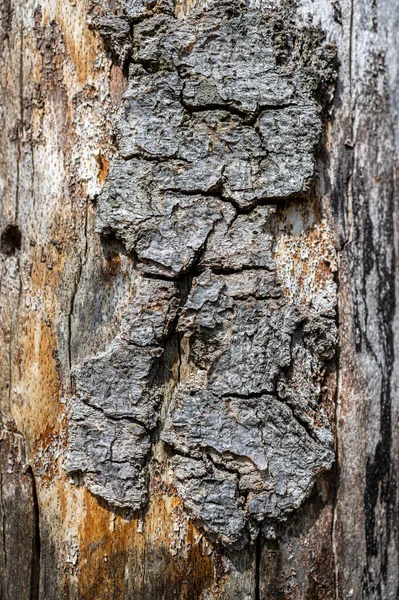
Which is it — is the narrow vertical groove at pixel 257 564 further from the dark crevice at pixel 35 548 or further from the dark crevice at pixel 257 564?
the dark crevice at pixel 35 548

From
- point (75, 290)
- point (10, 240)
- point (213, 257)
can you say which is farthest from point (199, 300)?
point (10, 240)

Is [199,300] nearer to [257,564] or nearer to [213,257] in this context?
[213,257]

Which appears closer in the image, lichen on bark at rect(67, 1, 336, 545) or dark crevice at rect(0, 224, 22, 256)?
lichen on bark at rect(67, 1, 336, 545)

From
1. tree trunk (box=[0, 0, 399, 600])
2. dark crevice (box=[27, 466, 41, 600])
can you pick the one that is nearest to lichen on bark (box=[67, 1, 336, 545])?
tree trunk (box=[0, 0, 399, 600])

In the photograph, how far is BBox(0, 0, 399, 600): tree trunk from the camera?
1230 millimetres

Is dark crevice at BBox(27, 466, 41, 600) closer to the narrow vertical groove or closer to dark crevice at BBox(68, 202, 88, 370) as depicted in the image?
dark crevice at BBox(68, 202, 88, 370)

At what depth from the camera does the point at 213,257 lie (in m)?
1.25

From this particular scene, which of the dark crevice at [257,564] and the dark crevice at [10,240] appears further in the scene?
the dark crevice at [10,240]

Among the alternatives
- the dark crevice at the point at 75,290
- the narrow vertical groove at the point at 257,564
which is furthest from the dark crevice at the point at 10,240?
the narrow vertical groove at the point at 257,564

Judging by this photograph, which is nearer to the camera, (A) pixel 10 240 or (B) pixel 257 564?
(B) pixel 257 564

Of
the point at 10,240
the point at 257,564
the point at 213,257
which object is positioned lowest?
the point at 257,564

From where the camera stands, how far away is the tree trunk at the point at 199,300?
48.4 inches

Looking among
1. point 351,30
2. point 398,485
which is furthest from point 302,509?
point 351,30

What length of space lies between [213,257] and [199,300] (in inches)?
4.7
